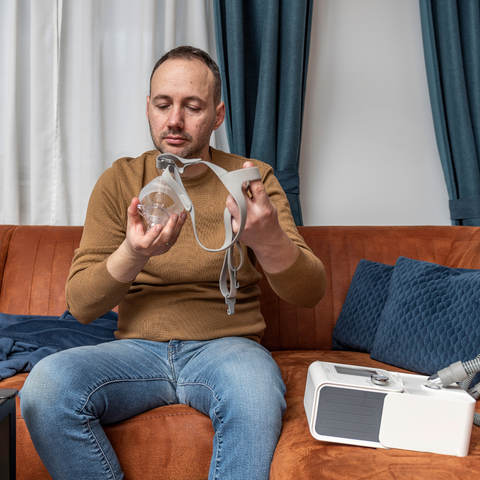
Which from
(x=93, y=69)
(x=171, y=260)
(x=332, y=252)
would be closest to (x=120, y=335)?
(x=171, y=260)

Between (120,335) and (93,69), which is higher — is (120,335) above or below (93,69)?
below

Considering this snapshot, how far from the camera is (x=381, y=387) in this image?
0.84 metres

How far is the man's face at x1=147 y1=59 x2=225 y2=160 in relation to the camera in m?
1.24

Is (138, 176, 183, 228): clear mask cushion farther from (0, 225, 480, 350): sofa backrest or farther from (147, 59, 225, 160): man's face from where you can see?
(0, 225, 480, 350): sofa backrest

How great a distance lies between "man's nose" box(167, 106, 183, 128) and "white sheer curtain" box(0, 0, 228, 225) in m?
0.92

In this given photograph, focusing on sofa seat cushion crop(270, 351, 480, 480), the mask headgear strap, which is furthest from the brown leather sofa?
the mask headgear strap

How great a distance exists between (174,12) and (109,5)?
0.31 metres

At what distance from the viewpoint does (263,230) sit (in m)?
0.92

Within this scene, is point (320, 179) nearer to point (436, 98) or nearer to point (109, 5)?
point (436, 98)

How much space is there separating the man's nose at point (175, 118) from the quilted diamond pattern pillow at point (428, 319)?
86 centimetres

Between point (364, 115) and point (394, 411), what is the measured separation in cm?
176

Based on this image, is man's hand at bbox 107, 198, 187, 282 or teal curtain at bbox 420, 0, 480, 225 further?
teal curtain at bbox 420, 0, 480, 225

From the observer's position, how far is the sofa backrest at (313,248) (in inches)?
66.4

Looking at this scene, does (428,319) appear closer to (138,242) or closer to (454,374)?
(454,374)
